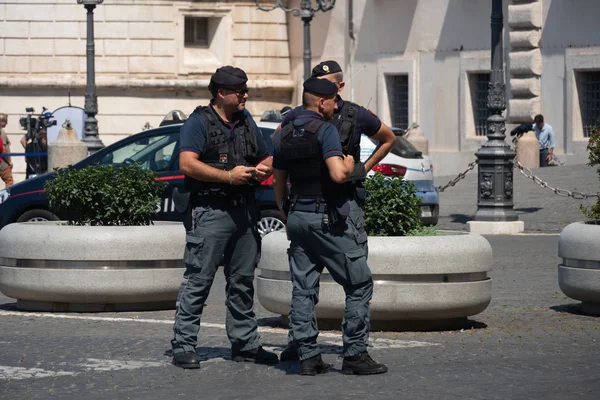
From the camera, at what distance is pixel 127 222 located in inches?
443

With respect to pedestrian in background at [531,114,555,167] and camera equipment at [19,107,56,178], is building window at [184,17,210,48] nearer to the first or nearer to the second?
camera equipment at [19,107,56,178]

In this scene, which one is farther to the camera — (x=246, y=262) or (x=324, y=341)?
(x=324, y=341)

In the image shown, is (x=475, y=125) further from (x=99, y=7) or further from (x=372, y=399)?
(x=372, y=399)

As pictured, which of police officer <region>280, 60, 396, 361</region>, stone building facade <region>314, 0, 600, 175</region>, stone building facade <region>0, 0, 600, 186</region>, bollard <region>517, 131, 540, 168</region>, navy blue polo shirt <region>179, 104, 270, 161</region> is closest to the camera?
police officer <region>280, 60, 396, 361</region>

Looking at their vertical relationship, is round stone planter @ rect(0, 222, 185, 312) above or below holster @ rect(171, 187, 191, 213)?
below

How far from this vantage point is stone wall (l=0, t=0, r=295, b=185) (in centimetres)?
3528

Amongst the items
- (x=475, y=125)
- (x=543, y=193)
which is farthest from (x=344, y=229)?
(x=475, y=125)

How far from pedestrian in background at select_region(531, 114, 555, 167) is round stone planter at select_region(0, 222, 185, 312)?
1825cm

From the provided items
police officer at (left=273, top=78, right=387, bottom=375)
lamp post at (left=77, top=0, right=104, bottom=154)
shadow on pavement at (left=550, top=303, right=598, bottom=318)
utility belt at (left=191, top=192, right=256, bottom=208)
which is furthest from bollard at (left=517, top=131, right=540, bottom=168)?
police officer at (left=273, top=78, right=387, bottom=375)

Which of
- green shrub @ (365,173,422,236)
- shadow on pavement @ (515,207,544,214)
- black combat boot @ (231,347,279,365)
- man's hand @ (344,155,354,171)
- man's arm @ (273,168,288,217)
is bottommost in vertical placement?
black combat boot @ (231,347,279,365)

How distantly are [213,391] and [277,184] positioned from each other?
4.39ft

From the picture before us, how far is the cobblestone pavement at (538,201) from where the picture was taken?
21.0 metres

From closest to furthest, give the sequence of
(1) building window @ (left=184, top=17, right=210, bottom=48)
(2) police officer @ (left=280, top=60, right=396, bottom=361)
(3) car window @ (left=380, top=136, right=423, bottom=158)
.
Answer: (2) police officer @ (left=280, top=60, right=396, bottom=361) → (3) car window @ (left=380, top=136, right=423, bottom=158) → (1) building window @ (left=184, top=17, right=210, bottom=48)

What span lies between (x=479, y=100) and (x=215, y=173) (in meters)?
24.1
